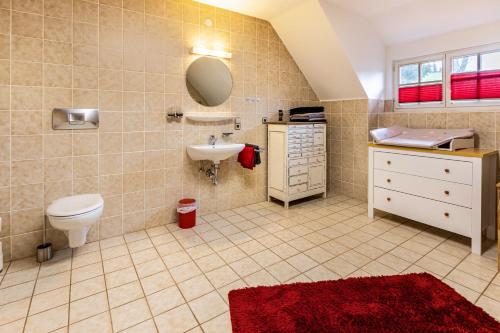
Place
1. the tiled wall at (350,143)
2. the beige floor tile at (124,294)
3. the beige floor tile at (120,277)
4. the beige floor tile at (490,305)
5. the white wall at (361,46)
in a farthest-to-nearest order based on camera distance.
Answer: the tiled wall at (350,143), the white wall at (361,46), the beige floor tile at (120,277), the beige floor tile at (124,294), the beige floor tile at (490,305)

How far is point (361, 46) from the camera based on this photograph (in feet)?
11.7

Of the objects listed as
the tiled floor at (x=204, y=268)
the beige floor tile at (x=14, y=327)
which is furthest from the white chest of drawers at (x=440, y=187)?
the beige floor tile at (x=14, y=327)

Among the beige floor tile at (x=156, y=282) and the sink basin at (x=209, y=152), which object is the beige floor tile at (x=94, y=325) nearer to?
the beige floor tile at (x=156, y=282)

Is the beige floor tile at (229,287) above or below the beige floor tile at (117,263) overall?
below

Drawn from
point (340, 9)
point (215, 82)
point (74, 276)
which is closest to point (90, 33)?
point (215, 82)

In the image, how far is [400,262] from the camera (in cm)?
227

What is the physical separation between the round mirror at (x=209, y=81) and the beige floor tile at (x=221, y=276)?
1.95 metres

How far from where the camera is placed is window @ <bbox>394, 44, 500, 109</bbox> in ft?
9.74

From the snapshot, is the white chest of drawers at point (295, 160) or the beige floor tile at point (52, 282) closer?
the beige floor tile at point (52, 282)

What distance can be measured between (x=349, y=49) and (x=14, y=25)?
11.2 feet

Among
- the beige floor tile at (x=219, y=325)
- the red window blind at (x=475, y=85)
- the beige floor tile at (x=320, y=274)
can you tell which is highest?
the red window blind at (x=475, y=85)

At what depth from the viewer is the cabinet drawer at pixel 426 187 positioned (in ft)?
8.03

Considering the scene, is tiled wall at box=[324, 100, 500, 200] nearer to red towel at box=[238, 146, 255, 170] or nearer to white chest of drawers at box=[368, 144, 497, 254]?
white chest of drawers at box=[368, 144, 497, 254]

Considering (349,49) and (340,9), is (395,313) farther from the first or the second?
(340,9)
